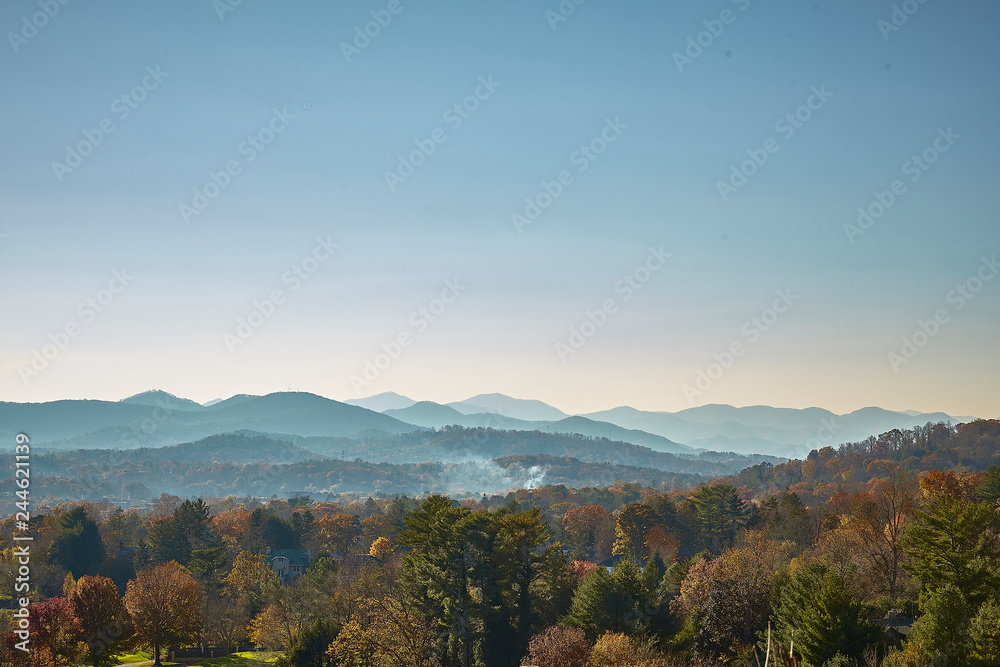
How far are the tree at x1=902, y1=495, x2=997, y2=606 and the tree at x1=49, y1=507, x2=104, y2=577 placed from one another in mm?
61267

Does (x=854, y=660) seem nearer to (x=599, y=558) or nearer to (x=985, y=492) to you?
(x=985, y=492)

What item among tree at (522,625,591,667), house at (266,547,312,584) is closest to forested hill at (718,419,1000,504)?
house at (266,547,312,584)

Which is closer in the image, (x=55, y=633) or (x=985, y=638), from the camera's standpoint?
(x=985, y=638)

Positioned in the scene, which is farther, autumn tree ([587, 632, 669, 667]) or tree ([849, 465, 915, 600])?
tree ([849, 465, 915, 600])

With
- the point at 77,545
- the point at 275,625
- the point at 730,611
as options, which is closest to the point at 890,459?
the point at 730,611

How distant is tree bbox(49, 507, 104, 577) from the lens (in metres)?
61.6

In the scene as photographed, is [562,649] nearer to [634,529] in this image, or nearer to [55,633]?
[55,633]

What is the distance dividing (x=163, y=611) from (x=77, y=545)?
27.0 m

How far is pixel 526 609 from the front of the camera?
36281 millimetres

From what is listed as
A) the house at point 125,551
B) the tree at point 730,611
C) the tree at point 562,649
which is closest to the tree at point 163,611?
the tree at point 562,649

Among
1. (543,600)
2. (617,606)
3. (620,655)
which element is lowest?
(543,600)

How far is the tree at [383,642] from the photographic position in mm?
29438

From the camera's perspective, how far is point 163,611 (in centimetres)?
4128

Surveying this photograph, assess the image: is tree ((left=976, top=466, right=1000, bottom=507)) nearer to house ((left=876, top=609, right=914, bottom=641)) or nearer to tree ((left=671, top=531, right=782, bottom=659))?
house ((left=876, top=609, right=914, bottom=641))
